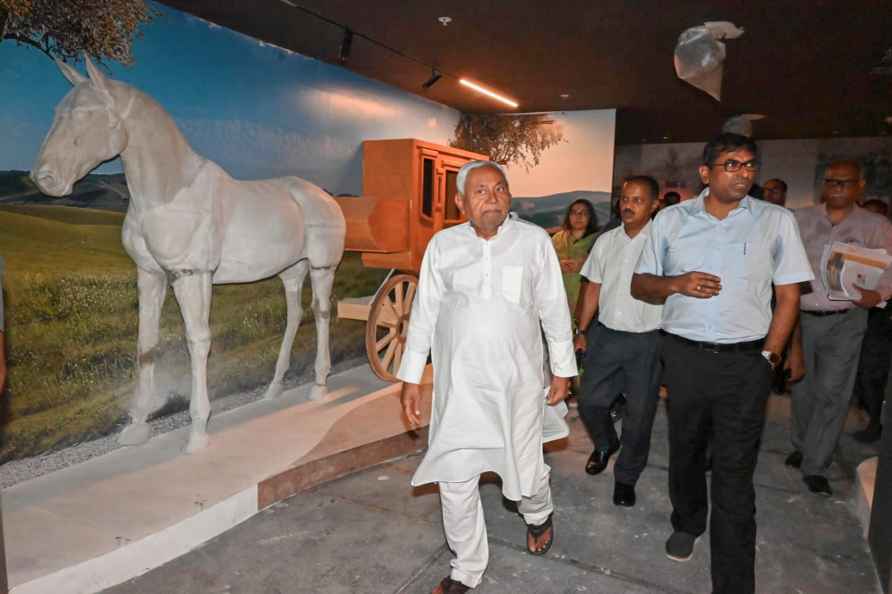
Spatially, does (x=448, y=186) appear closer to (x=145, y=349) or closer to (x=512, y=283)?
(x=145, y=349)

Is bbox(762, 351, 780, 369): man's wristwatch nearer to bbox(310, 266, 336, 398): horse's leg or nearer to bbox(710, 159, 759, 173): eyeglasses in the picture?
bbox(710, 159, 759, 173): eyeglasses

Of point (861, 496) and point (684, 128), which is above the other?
point (684, 128)

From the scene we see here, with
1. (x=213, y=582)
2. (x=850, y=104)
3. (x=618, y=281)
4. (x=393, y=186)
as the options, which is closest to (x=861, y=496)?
(x=618, y=281)

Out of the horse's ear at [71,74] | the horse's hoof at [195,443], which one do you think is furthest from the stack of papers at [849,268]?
the horse's ear at [71,74]

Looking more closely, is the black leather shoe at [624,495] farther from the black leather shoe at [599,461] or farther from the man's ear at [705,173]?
the man's ear at [705,173]

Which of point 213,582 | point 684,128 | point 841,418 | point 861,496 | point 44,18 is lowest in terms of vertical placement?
point 213,582

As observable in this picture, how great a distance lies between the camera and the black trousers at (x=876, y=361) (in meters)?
5.19

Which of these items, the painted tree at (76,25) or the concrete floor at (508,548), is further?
the painted tree at (76,25)

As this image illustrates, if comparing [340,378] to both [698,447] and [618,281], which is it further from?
[698,447]

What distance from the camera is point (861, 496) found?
11.4ft

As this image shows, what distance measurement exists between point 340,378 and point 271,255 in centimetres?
188

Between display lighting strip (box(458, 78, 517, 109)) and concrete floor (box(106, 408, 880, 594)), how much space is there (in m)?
4.43

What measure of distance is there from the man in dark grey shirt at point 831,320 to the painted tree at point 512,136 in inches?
203

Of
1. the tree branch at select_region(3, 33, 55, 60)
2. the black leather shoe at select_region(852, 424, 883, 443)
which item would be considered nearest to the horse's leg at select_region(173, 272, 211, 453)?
the tree branch at select_region(3, 33, 55, 60)
